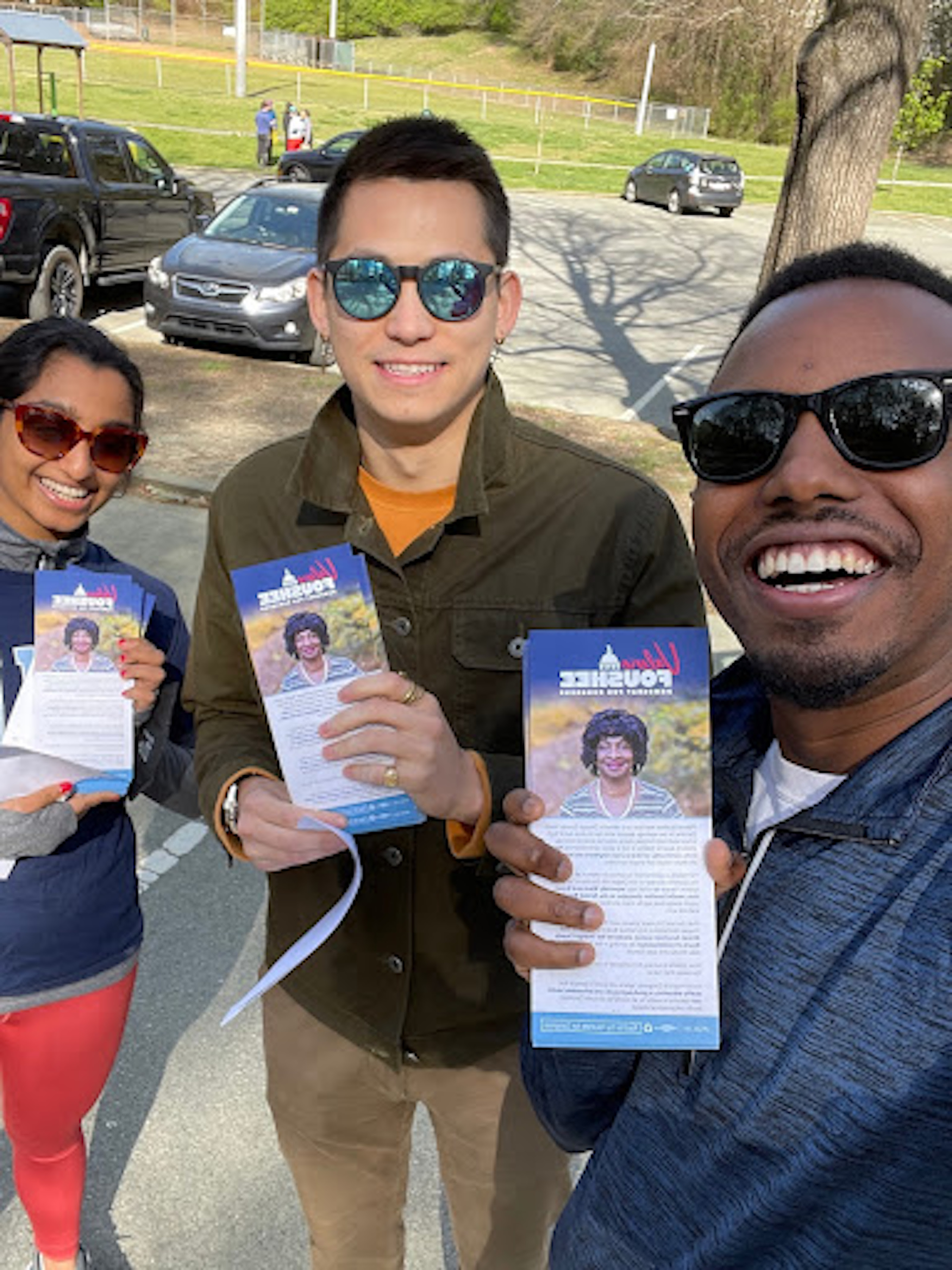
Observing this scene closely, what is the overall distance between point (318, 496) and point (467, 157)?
2.11 feet

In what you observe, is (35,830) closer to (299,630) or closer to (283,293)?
(299,630)

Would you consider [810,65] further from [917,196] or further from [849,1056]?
[917,196]

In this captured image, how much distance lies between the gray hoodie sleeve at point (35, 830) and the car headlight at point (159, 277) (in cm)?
941

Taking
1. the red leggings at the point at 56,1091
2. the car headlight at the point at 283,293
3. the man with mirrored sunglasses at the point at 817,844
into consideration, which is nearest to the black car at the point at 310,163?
the car headlight at the point at 283,293

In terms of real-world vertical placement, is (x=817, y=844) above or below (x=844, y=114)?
below

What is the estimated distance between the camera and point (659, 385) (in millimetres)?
11297

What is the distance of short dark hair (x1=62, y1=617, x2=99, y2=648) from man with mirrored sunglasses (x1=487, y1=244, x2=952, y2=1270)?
0.99 m

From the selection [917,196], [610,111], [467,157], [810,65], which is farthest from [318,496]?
[610,111]

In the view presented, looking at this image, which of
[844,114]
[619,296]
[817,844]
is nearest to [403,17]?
[619,296]

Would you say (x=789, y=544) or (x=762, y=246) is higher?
(x=789, y=544)

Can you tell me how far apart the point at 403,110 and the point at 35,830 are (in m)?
46.6

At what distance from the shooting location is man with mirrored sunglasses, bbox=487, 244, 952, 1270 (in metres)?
1.02

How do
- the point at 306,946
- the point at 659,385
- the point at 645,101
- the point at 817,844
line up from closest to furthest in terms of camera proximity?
1. the point at 817,844
2. the point at 306,946
3. the point at 659,385
4. the point at 645,101

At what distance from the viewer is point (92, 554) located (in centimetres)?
233
